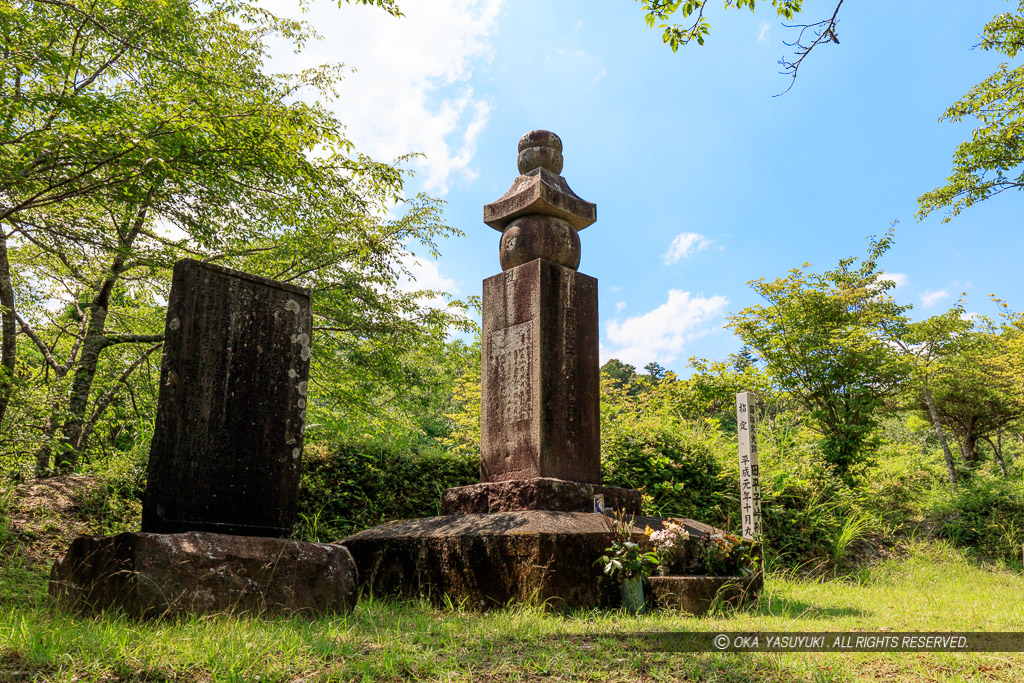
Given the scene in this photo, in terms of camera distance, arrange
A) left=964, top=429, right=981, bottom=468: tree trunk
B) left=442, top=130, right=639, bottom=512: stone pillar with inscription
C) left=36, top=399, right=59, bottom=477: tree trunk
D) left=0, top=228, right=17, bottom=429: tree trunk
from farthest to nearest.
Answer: left=964, top=429, right=981, bottom=468: tree trunk, left=0, top=228, right=17, bottom=429: tree trunk, left=36, top=399, right=59, bottom=477: tree trunk, left=442, top=130, right=639, bottom=512: stone pillar with inscription

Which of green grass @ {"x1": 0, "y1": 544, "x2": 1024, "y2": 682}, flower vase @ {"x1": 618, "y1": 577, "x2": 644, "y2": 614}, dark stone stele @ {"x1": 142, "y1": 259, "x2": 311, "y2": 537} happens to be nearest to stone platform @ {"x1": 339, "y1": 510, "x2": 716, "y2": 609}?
flower vase @ {"x1": 618, "y1": 577, "x2": 644, "y2": 614}

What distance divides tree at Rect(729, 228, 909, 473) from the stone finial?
8881 mm

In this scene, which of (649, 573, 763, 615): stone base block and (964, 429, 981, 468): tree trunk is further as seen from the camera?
(964, 429, 981, 468): tree trunk

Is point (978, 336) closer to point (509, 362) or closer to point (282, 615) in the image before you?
point (509, 362)

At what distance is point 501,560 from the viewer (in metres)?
4.41

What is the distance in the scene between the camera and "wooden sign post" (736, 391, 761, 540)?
19.9 feet

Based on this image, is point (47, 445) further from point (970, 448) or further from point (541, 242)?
point (970, 448)

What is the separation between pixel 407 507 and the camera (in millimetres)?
7219

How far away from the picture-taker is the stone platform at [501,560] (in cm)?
429

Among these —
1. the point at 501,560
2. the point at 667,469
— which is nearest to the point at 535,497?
the point at 501,560

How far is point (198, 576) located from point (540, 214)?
3861 mm

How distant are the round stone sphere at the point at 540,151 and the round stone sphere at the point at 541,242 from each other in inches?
24.6

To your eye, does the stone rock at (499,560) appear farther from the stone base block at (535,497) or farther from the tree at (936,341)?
the tree at (936,341)

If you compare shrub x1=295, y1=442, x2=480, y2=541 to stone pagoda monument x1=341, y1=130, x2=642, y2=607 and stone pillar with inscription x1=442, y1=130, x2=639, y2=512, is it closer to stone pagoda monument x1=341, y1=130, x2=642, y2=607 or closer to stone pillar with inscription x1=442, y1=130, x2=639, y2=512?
stone pagoda monument x1=341, y1=130, x2=642, y2=607
